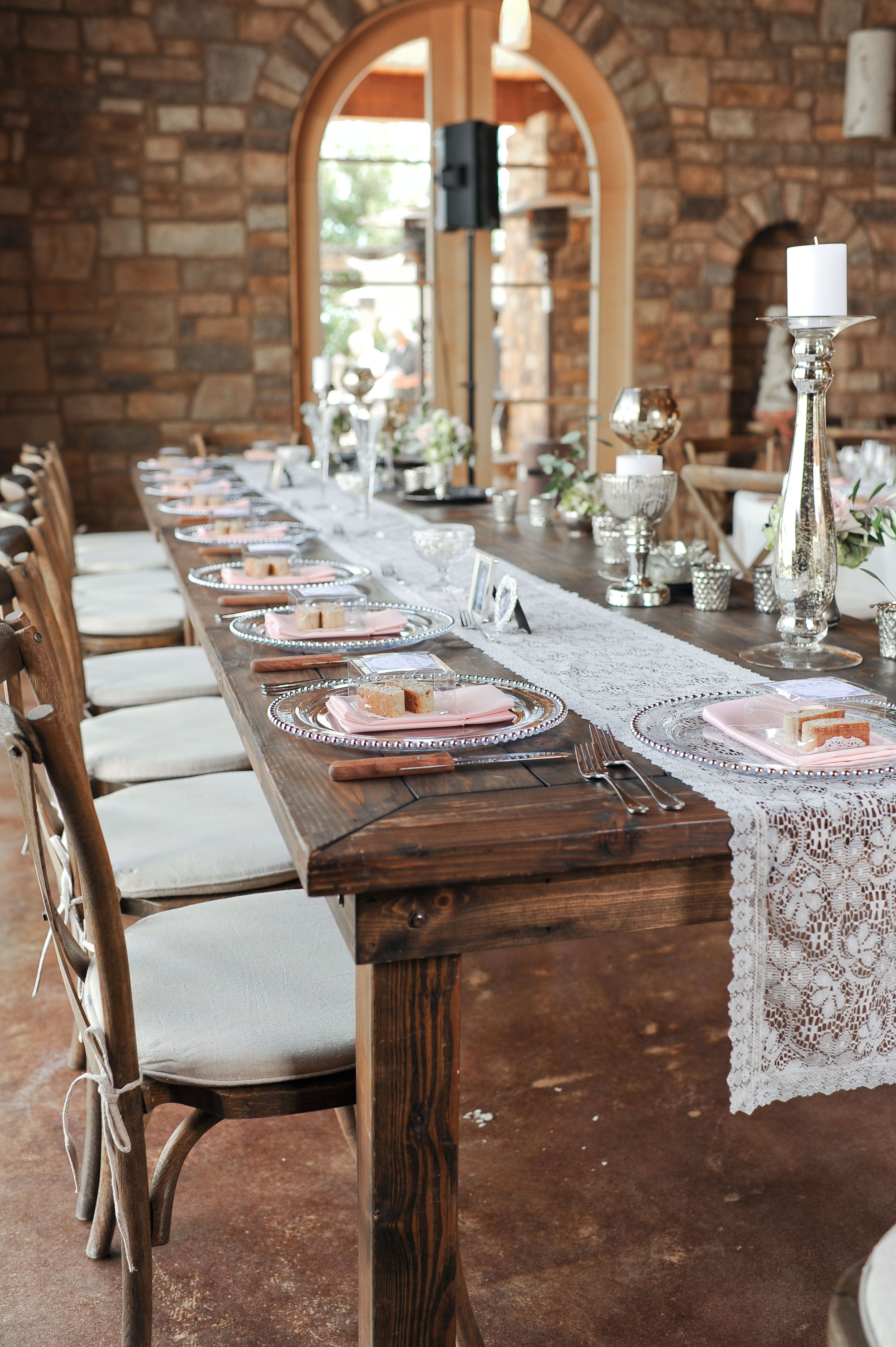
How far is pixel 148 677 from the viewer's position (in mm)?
2740

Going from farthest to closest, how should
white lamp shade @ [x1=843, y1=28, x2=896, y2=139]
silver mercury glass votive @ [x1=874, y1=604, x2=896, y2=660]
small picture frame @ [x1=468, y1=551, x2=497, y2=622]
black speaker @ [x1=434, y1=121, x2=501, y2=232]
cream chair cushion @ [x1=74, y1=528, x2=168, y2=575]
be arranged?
1. white lamp shade @ [x1=843, y1=28, x2=896, y2=139]
2. black speaker @ [x1=434, y1=121, x2=501, y2=232]
3. cream chair cushion @ [x1=74, y1=528, x2=168, y2=575]
4. small picture frame @ [x1=468, y1=551, x2=497, y2=622]
5. silver mercury glass votive @ [x1=874, y1=604, x2=896, y2=660]

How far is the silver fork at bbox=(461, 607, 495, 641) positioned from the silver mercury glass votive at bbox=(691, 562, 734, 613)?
38 cm

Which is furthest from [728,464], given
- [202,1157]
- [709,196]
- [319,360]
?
[202,1157]

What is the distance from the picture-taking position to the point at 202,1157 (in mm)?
1889

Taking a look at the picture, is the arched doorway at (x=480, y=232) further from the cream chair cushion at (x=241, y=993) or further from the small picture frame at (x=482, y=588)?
the cream chair cushion at (x=241, y=993)

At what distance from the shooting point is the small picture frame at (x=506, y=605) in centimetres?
183

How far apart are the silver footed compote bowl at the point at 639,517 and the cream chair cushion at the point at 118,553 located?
221 cm

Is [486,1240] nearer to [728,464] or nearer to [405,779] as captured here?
[405,779]

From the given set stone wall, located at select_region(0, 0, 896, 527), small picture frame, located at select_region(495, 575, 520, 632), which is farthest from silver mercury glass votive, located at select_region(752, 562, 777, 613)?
stone wall, located at select_region(0, 0, 896, 527)

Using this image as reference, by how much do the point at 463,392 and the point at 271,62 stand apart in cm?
197

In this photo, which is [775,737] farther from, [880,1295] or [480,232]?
[480,232]

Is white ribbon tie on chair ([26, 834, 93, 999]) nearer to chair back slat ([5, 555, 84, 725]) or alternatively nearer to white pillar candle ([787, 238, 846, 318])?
chair back slat ([5, 555, 84, 725])

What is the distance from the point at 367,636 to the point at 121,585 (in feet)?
7.41

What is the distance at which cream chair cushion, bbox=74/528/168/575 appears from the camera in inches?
167
